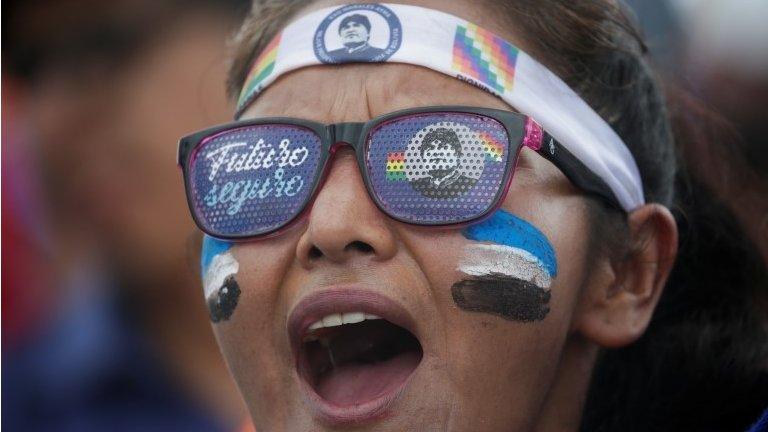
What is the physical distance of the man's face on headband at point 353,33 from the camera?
2.43 meters

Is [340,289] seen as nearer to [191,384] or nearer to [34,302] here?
[191,384]

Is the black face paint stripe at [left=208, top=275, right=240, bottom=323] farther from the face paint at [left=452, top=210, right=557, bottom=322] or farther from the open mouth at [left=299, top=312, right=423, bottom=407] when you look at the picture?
the face paint at [left=452, top=210, right=557, bottom=322]

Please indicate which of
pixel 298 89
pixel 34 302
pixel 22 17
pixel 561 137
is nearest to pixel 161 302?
pixel 34 302

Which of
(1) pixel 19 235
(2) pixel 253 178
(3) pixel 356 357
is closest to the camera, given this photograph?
(2) pixel 253 178

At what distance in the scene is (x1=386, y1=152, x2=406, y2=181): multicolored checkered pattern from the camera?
7.39 ft

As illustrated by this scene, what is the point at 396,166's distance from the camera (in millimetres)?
2258

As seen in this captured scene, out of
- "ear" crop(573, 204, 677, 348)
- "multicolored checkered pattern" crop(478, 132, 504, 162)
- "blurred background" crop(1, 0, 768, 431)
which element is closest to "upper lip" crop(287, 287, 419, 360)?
"multicolored checkered pattern" crop(478, 132, 504, 162)

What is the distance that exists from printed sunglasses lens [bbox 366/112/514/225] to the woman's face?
0.14 ft

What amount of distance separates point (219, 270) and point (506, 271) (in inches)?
25.5

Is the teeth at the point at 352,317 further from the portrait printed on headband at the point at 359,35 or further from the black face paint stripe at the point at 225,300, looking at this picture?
the portrait printed on headband at the point at 359,35

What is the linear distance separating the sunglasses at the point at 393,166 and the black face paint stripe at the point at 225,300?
10 cm

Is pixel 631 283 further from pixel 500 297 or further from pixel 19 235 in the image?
pixel 19 235

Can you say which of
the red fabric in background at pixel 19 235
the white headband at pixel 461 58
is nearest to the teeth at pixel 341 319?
the white headband at pixel 461 58

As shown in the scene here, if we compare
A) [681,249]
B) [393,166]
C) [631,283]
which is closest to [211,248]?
[393,166]
